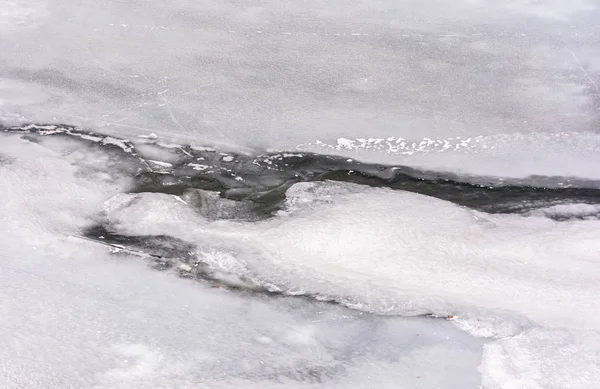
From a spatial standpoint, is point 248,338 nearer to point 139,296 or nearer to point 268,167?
point 139,296

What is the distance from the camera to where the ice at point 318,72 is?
3404mm

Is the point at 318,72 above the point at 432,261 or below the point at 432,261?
above

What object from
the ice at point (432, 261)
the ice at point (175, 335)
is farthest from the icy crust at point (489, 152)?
the ice at point (175, 335)

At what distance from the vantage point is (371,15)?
4.42m

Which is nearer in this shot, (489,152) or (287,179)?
(287,179)

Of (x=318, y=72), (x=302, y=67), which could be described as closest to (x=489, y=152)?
(x=318, y=72)

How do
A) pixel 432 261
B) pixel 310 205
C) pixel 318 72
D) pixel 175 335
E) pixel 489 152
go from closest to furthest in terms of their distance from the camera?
pixel 175 335
pixel 432 261
pixel 310 205
pixel 489 152
pixel 318 72

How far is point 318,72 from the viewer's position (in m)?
3.87

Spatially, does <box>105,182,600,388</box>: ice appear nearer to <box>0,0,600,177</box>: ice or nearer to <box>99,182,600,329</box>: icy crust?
<box>99,182,600,329</box>: icy crust

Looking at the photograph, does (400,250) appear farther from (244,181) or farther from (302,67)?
(302,67)

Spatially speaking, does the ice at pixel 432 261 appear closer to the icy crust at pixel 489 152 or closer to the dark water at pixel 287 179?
the dark water at pixel 287 179

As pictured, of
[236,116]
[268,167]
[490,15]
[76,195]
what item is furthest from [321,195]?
[490,15]

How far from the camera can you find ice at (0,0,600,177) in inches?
134

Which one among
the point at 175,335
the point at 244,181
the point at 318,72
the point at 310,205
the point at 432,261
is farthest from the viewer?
the point at 318,72
